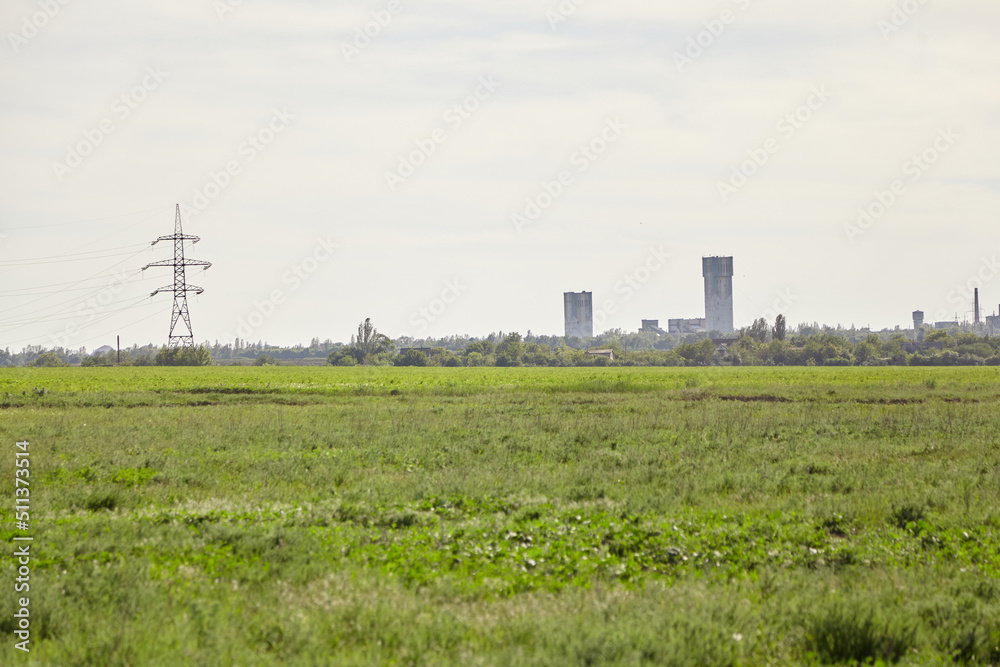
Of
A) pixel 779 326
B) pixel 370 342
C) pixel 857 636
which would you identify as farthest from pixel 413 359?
pixel 857 636

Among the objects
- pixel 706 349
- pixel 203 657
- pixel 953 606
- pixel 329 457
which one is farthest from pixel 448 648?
pixel 706 349

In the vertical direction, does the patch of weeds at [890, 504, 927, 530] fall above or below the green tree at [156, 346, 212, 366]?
below

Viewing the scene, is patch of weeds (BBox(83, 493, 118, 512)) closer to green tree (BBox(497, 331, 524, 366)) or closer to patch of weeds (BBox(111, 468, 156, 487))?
patch of weeds (BBox(111, 468, 156, 487))

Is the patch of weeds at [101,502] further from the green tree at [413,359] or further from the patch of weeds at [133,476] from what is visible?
the green tree at [413,359]

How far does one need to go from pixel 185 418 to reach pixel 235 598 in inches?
871

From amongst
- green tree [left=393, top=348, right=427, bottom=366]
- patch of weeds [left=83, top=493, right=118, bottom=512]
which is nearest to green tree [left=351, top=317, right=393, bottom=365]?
green tree [left=393, top=348, right=427, bottom=366]

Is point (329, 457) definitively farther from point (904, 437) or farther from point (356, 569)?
point (904, 437)

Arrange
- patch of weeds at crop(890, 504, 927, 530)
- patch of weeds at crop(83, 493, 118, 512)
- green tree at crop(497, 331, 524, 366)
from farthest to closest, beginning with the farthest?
green tree at crop(497, 331, 524, 366) < patch of weeds at crop(83, 493, 118, 512) < patch of weeds at crop(890, 504, 927, 530)

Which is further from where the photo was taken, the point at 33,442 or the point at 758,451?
the point at 33,442

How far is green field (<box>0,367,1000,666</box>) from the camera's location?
632cm

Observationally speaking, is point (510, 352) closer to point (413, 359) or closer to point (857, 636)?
point (413, 359)

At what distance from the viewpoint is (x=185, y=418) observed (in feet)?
89.5

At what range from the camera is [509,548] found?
9.49 metres

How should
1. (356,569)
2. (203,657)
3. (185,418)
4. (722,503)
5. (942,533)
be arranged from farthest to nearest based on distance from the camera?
(185,418), (722,503), (942,533), (356,569), (203,657)
